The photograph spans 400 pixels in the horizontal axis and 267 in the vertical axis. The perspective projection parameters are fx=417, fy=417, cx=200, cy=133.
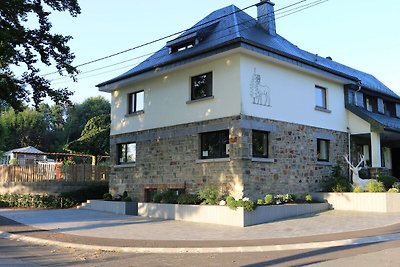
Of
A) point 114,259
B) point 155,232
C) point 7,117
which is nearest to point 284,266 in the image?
point 114,259

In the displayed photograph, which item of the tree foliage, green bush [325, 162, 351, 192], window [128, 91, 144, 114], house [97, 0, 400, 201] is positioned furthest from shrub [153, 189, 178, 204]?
the tree foliage

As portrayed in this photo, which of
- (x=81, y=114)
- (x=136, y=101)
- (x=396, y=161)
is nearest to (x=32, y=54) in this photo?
(x=136, y=101)

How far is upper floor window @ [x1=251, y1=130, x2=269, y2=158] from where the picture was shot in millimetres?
17109

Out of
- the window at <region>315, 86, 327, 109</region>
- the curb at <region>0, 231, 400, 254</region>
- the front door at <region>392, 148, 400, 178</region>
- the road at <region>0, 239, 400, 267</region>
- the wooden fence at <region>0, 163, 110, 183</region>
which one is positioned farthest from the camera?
the front door at <region>392, 148, 400, 178</region>

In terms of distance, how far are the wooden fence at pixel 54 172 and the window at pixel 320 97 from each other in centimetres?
A: 1434

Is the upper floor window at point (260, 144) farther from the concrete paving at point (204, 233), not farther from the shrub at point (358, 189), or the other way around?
the shrub at point (358, 189)

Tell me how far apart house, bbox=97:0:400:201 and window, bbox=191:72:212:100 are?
0.04m

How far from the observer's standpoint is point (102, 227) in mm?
14453

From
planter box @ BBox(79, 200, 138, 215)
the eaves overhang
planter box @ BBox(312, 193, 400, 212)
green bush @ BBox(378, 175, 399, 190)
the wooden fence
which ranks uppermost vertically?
the eaves overhang

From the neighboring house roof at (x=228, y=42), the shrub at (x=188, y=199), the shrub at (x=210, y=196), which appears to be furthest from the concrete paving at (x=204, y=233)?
the neighboring house roof at (x=228, y=42)

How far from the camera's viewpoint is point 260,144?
57.3ft

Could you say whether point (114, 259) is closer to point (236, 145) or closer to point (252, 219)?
point (252, 219)

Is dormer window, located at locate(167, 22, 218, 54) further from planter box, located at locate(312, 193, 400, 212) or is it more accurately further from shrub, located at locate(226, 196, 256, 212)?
planter box, located at locate(312, 193, 400, 212)

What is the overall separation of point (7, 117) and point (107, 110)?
14038mm
